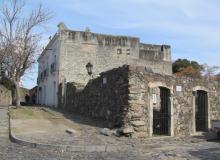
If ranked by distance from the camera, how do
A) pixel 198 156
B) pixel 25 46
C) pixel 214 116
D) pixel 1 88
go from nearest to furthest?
pixel 198 156
pixel 214 116
pixel 25 46
pixel 1 88

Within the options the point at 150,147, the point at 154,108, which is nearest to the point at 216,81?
the point at 154,108

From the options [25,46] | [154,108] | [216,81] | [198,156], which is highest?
[25,46]

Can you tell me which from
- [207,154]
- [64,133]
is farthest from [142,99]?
[207,154]

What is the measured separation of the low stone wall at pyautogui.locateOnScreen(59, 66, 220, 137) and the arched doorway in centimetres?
20

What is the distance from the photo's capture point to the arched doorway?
19.4 metres

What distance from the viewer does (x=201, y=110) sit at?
1964 centimetres

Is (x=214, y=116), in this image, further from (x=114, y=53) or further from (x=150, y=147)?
(x=114, y=53)

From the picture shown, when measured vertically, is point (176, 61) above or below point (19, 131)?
above

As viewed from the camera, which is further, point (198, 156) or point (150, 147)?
point (150, 147)

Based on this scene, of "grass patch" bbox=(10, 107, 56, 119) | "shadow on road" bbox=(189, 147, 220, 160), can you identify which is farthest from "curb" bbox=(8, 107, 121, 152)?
"grass patch" bbox=(10, 107, 56, 119)

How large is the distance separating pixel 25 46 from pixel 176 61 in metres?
31.5

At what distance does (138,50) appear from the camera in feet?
124

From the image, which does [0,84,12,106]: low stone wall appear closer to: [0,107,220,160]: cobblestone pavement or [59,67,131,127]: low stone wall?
[59,67,131,127]: low stone wall

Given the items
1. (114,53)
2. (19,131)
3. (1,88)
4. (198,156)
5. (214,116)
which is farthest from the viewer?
(1,88)
